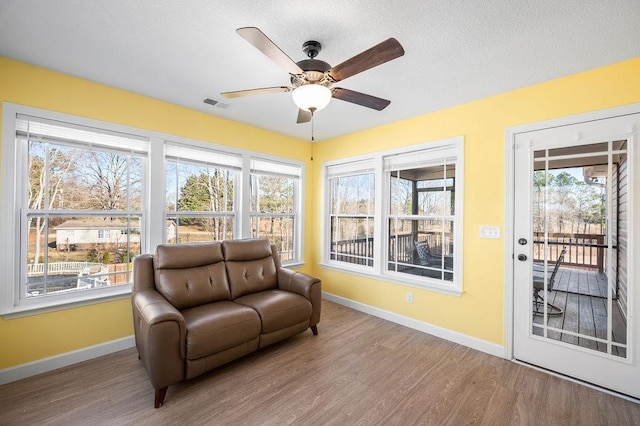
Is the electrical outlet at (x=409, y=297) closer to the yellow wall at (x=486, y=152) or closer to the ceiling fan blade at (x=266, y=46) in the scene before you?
the yellow wall at (x=486, y=152)

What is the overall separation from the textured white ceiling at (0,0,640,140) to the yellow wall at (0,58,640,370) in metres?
0.14

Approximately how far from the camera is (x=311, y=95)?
5.92 ft

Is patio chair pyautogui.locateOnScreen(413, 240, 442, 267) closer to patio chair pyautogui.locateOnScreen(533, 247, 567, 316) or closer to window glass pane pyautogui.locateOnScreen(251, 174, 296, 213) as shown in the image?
patio chair pyautogui.locateOnScreen(533, 247, 567, 316)

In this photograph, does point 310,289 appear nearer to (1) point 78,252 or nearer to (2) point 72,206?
(1) point 78,252

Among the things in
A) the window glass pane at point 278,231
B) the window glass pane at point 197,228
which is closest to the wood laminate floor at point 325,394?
the window glass pane at point 197,228

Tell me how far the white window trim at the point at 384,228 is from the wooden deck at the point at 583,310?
802 millimetres

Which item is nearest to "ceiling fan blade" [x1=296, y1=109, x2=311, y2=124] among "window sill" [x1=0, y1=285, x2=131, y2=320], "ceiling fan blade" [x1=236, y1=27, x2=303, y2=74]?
"ceiling fan blade" [x1=236, y1=27, x2=303, y2=74]

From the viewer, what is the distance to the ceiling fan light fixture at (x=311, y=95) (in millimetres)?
1789

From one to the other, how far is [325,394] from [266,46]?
244 cm

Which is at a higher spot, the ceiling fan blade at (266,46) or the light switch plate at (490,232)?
the ceiling fan blade at (266,46)

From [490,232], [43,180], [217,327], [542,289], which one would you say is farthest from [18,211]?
[542,289]

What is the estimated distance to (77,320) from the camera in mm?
2508

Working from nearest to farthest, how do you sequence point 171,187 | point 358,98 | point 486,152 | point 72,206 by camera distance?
point 358,98, point 72,206, point 486,152, point 171,187

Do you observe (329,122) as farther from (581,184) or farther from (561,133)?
(581,184)
